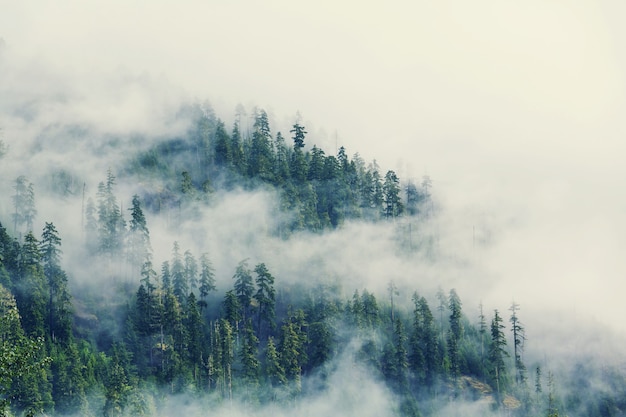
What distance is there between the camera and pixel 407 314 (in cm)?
18812

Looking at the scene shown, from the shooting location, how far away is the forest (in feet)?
470

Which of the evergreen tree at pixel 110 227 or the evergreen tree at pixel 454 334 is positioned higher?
the evergreen tree at pixel 110 227

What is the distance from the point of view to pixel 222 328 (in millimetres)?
155000

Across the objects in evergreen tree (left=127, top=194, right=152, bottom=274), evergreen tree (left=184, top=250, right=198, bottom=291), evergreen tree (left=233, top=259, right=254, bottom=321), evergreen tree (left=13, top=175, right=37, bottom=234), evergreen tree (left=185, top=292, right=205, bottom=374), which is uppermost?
evergreen tree (left=13, top=175, right=37, bottom=234)

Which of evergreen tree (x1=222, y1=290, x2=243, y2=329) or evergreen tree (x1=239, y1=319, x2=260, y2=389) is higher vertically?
evergreen tree (x1=222, y1=290, x2=243, y2=329)

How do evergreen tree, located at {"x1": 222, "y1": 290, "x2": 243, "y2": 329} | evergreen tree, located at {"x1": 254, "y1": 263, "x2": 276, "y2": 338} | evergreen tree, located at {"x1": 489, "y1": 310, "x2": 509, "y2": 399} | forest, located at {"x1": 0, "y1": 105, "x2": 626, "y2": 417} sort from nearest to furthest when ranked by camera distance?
1. forest, located at {"x1": 0, "y1": 105, "x2": 626, "y2": 417}
2. evergreen tree, located at {"x1": 222, "y1": 290, "x2": 243, "y2": 329}
3. evergreen tree, located at {"x1": 254, "y1": 263, "x2": 276, "y2": 338}
4. evergreen tree, located at {"x1": 489, "y1": 310, "x2": 509, "y2": 399}

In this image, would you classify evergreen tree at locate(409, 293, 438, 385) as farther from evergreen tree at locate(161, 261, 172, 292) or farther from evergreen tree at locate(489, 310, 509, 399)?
evergreen tree at locate(161, 261, 172, 292)

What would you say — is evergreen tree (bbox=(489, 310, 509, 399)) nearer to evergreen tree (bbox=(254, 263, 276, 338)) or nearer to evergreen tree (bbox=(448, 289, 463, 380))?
evergreen tree (bbox=(448, 289, 463, 380))

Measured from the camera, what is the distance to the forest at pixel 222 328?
143250 millimetres

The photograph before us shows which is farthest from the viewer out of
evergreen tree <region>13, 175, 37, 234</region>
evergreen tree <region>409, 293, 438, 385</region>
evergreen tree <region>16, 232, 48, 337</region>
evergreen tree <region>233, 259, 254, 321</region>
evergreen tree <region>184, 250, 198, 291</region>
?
evergreen tree <region>409, 293, 438, 385</region>

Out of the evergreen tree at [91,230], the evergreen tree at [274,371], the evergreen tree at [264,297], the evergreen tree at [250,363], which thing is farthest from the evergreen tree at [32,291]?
A: the evergreen tree at [264,297]

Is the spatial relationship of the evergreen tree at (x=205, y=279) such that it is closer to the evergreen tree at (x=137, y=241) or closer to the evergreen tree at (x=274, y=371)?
the evergreen tree at (x=137, y=241)

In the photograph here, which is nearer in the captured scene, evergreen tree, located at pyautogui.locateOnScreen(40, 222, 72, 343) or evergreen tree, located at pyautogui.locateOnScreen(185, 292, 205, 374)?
evergreen tree, located at pyautogui.locateOnScreen(40, 222, 72, 343)

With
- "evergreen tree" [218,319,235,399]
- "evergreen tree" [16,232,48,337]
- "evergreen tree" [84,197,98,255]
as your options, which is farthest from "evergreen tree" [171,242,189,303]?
"evergreen tree" [16,232,48,337]
